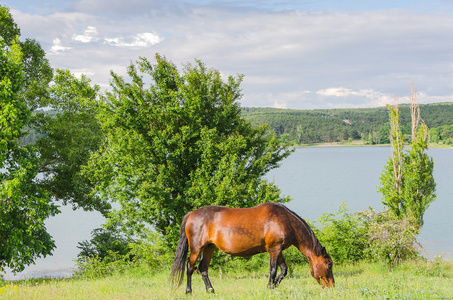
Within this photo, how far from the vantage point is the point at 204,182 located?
1781 cm

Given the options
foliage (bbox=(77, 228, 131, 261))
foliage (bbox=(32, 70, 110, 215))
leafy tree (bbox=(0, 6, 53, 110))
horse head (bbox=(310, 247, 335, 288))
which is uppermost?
leafy tree (bbox=(0, 6, 53, 110))

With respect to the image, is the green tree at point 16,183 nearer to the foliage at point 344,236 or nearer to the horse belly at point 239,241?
the horse belly at point 239,241

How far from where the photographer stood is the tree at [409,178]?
857 inches

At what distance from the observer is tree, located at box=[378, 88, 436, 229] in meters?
21.8


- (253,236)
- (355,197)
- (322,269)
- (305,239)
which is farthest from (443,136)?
(253,236)

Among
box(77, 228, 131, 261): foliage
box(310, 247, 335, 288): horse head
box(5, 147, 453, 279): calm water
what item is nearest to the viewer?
box(310, 247, 335, 288): horse head

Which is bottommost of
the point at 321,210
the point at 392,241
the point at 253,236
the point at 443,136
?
the point at 321,210

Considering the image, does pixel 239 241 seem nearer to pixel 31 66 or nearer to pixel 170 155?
pixel 170 155

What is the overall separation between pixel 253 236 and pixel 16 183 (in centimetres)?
1076

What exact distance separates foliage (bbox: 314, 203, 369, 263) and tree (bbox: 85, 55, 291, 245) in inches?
120

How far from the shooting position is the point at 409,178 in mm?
21922

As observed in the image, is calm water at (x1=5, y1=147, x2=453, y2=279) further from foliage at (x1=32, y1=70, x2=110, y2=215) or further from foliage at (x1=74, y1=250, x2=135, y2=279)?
foliage at (x1=32, y1=70, x2=110, y2=215)

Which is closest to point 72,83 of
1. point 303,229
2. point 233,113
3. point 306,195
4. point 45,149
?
point 45,149

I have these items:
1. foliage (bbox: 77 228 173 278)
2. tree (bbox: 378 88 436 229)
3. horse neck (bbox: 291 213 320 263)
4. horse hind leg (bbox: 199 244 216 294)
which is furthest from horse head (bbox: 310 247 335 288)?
tree (bbox: 378 88 436 229)
